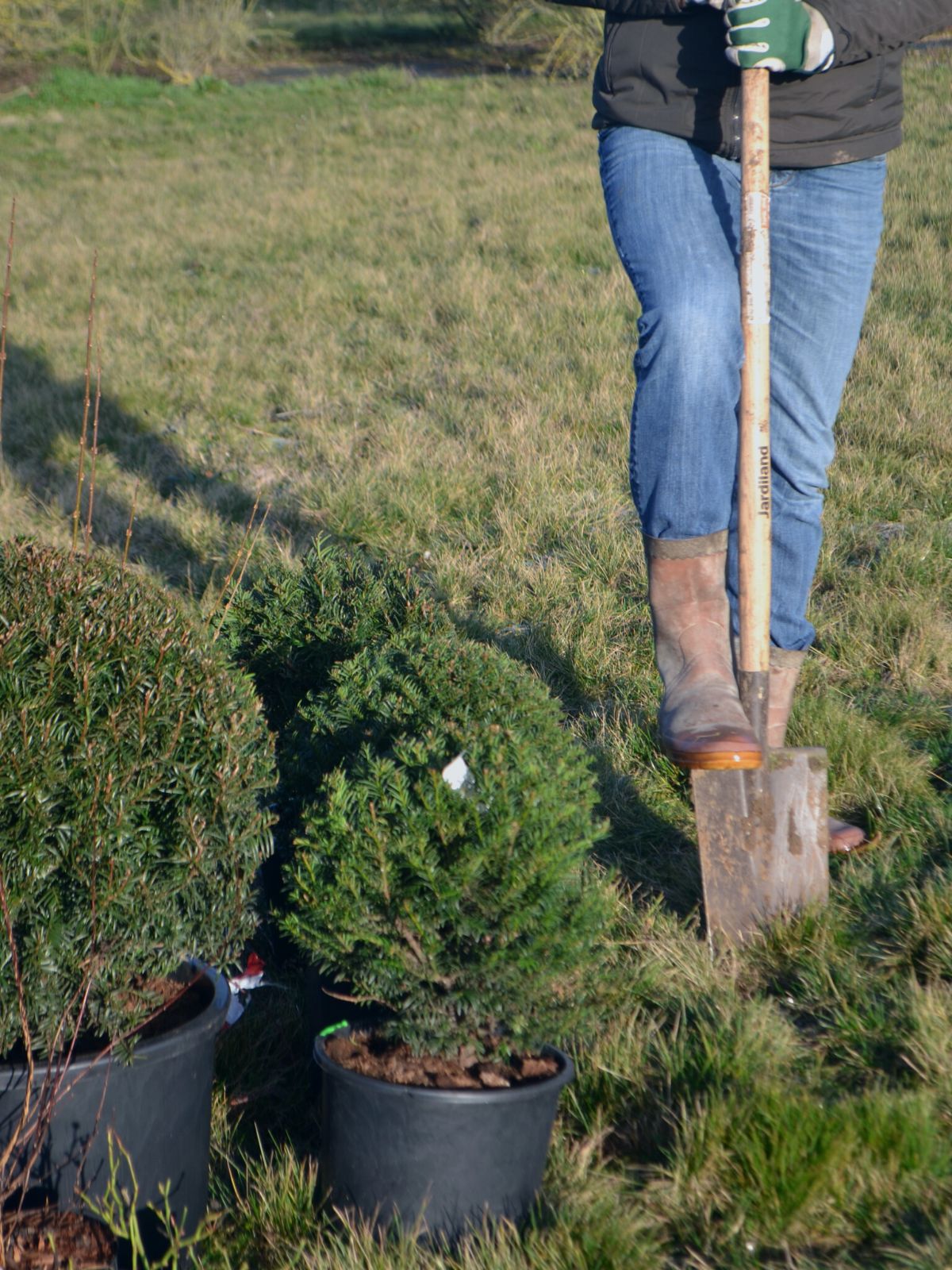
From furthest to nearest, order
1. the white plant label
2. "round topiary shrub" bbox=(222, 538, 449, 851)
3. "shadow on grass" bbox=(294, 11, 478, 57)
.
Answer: "shadow on grass" bbox=(294, 11, 478, 57) < "round topiary shrub" bbox=(222, 538, 449, 851) < the white plant label

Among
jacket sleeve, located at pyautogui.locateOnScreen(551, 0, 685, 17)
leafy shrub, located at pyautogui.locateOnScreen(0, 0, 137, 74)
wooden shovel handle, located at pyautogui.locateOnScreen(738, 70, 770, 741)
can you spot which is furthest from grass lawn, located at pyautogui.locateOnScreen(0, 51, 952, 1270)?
leafy shrub, located at pyautogui.locateOnScreen(0, 0, 137, 74)

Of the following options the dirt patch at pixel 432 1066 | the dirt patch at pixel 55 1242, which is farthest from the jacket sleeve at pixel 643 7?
the dirt patch at pixel 55 1242

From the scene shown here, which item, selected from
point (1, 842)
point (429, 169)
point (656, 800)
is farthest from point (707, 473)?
point (429, 169)

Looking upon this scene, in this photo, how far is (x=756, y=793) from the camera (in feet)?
8.79

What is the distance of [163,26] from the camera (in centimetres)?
2645

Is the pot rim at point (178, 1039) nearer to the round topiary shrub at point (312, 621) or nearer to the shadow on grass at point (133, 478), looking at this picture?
the round topiary shrub at point (312, 621)

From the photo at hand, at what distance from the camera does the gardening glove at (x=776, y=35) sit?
2.49m

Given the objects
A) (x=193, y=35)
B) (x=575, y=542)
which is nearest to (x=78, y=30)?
(x=193, y=35)

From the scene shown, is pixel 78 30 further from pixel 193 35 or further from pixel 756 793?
pixel 756 793

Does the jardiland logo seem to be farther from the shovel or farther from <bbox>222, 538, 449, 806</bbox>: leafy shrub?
<bbox>222, 538, 449, 806</bbox>: leafy shrub

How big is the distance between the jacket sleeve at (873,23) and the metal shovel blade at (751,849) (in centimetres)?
166

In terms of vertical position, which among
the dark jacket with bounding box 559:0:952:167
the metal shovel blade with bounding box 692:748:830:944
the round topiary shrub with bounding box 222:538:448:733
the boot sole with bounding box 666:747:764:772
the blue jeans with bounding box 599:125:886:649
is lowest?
the metal shovel blade with bounding box 692:748:830:944

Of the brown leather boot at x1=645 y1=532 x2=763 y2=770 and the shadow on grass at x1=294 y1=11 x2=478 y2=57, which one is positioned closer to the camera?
the brown leather boot at x1=645 y1=532 x2=763 y2=770

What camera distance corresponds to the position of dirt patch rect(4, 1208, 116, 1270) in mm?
1793
